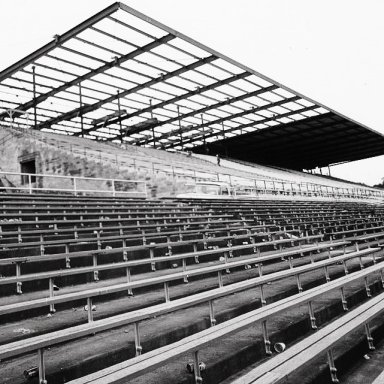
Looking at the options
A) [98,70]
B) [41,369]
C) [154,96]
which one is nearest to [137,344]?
[41,369]

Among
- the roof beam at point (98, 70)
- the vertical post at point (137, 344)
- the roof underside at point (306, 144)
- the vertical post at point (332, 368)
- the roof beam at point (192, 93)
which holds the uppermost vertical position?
the roof beam at point (98, 70)

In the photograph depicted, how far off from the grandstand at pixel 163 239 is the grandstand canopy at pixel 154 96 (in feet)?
0.33

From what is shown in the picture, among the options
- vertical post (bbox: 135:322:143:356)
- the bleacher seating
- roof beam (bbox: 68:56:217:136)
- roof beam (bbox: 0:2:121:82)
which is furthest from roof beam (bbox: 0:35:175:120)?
vertical post (bbox: 135:322:143:356)

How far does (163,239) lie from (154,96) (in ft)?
46.1

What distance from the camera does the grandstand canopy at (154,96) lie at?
13688 millimetres

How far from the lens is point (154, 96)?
19.3 meters

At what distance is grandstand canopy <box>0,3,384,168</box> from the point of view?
1369cm

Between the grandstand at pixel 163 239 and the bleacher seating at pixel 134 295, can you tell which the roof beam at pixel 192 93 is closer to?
the grandstand at pixel 163 239

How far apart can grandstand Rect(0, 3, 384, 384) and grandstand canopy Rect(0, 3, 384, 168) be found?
10cm

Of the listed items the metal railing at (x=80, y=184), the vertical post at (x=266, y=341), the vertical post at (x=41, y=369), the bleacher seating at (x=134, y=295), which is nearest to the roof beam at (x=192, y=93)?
the metal railing at (x=80, y=184)

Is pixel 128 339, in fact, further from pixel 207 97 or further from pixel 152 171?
pixel 207 97

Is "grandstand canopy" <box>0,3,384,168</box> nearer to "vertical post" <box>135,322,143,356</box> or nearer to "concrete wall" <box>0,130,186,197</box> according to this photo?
"concrete wall" <box>0,130,186,197</box>

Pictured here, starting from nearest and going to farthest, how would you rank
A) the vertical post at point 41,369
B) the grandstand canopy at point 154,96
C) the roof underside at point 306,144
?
the vertical post at point 41,369, the grandstand canopy at point 154,96, the roof underside at point 306,144

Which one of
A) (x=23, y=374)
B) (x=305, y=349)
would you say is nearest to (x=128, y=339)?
(x=23, y=374)
